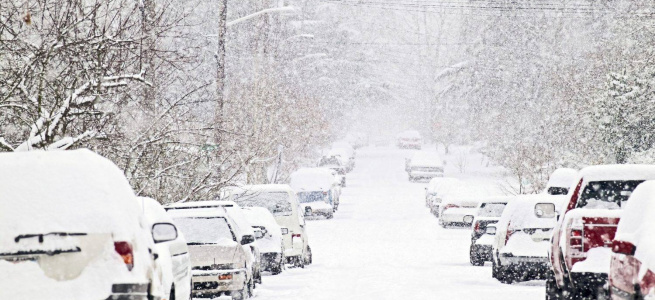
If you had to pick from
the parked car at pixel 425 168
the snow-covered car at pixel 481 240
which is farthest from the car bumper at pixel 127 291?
the parked car at pixel 425 168

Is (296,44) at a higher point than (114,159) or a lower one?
higher

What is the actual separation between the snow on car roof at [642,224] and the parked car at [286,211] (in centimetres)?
1384

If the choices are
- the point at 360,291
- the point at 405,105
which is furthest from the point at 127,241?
the point at 405,105

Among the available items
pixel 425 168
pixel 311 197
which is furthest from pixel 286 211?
pixel 425 168

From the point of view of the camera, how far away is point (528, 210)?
18719mm

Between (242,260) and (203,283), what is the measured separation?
662 mm

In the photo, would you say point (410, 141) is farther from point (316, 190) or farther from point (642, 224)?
point (642, 224)

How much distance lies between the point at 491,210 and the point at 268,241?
6773 millimetres

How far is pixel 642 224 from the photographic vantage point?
26.7 ft

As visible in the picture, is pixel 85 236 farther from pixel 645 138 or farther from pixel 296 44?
pixel 296 44

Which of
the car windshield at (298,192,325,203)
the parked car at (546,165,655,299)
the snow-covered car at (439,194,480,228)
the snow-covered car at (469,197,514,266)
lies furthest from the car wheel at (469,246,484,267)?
the car windshield at (298,192,325,203)

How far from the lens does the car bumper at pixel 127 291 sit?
767cm

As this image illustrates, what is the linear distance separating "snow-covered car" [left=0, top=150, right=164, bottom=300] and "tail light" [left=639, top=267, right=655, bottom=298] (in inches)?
136

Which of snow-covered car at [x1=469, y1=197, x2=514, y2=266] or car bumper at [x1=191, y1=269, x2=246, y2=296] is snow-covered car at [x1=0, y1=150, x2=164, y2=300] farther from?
snow-covered car at [x1=469, y1=197, x2=514, y2=266]
